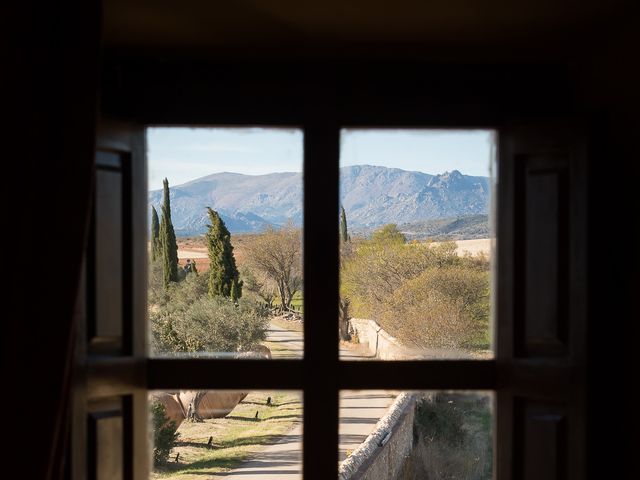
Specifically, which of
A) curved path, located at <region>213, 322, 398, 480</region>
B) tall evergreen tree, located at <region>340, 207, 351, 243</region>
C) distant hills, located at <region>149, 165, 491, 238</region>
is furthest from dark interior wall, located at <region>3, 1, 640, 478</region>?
curved path, located at <region>213, 322, 398, 480</region>

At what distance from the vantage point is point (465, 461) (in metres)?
2.56

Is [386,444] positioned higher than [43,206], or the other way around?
[43,206]

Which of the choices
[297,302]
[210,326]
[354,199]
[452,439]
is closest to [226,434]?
[210,326]

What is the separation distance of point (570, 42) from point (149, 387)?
2.04 m

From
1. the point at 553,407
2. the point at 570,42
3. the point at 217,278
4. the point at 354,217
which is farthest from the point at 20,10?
the point at 553,407

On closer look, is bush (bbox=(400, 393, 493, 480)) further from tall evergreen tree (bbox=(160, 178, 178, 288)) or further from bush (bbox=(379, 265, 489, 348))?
tall evergreen tree (bbox=(160, 178, 178, 288))

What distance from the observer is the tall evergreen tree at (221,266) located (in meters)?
2.51

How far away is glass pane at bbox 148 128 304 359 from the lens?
2.50 meters

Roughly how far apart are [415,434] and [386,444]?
0.12 m

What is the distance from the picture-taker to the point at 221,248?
251 centimetres

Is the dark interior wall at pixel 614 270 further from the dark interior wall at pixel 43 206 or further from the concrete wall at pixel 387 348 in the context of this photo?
the dark interior wall at pixel 43 206

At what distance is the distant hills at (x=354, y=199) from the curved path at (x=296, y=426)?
465 mm

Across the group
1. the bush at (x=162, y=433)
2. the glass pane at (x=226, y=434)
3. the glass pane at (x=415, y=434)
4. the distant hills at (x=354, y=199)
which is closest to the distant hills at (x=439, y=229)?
the distant hills at (x=354, y=199)

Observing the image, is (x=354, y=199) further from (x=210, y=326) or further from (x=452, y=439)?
(x=452, y=439)
